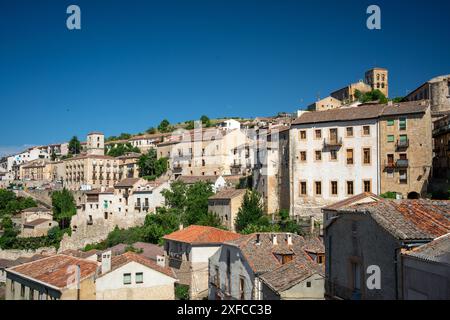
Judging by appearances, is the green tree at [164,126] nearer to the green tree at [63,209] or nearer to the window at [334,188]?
the green tree at [63,209]

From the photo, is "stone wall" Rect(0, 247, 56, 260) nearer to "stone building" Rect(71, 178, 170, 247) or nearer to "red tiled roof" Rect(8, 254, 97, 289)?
"stone building" Rect(71, 178, 170, 247)

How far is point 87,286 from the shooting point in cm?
2362

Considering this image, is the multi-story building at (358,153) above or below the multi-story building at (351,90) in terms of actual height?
below

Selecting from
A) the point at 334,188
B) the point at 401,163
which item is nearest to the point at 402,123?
the point at 401,163

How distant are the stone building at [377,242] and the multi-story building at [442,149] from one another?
1206 inches

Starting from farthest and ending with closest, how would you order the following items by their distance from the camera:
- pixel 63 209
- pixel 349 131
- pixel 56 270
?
pixel 63 209 → pixel 349 131 → pixel 56 270

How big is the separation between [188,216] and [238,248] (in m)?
28.5

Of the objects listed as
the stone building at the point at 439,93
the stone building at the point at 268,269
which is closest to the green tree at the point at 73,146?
the stone building at the point at 439,93

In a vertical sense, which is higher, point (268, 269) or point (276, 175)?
point (276, 175)

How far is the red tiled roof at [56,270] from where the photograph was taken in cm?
2304

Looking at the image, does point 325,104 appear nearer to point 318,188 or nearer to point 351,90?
point 351,90

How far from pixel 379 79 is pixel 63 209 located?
75554mm

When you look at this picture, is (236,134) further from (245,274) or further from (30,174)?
(30,174)

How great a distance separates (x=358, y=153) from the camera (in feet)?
154
